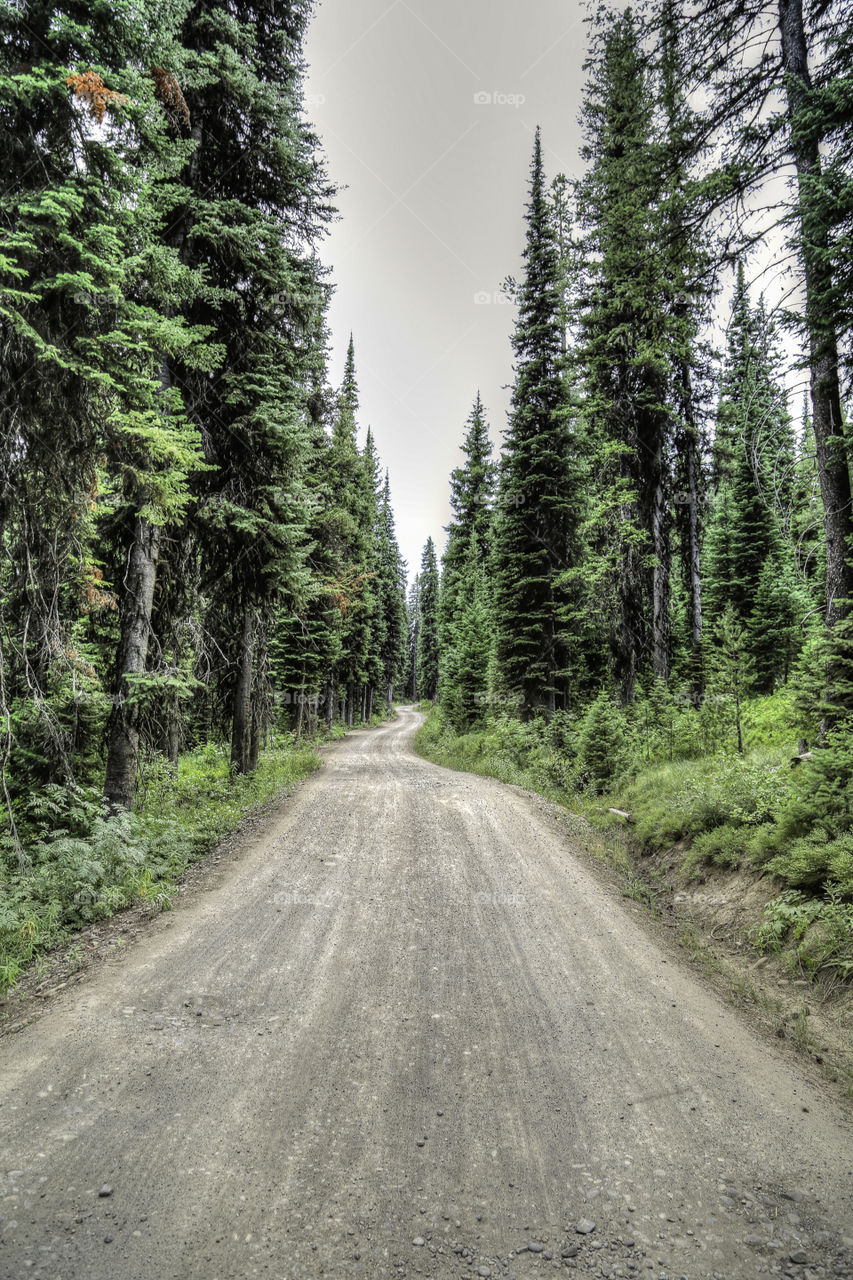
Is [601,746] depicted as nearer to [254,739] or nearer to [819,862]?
[819,862]

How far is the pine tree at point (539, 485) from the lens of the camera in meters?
17.0

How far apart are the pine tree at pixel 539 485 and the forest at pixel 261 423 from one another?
43 centimetres

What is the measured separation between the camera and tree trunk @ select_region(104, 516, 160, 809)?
7480 millimetres

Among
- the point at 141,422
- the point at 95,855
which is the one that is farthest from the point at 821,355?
the point at 95,855

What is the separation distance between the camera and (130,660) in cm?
766

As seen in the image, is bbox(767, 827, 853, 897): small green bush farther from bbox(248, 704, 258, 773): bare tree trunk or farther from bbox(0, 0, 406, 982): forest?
bbox(248, 704, 258, 773): bare tree trunk

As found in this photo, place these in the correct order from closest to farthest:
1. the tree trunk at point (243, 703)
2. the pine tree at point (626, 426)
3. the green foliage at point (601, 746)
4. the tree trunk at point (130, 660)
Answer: the tree trunk at point (130, 660) < the green foliage at point (601, 746) < the tree trunk at point (243, 703) < the pine tree at point (626, 426)

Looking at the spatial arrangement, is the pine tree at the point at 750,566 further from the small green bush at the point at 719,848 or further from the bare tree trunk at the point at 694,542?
the small green bush at the point at 719,848

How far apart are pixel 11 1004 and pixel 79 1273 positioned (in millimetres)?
2381

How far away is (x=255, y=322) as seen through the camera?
33.7 feet

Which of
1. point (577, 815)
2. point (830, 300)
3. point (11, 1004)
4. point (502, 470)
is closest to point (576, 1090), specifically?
point (11, 1004)

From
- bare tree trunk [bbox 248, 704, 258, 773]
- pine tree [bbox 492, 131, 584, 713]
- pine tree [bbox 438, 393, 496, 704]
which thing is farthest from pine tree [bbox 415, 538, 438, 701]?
bare tree trunk [bbox 248, 704, 258, 773]

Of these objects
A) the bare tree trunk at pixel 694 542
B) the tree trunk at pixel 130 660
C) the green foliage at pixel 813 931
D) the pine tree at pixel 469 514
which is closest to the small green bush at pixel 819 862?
the green foliage at pixel 813 931

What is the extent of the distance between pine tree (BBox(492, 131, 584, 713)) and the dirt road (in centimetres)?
1273
